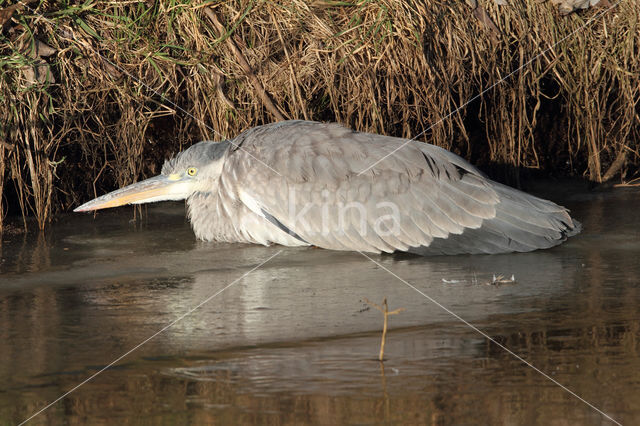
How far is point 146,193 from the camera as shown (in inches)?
254

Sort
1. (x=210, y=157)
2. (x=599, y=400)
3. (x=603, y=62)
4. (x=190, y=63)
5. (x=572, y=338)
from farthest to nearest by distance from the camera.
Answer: (x=603, y=62), (x=190, y=63), (x=210, y=157), (x=572, y=338), (x=599, y=400)

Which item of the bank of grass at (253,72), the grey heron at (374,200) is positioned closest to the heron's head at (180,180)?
the grey heron at (374,200)

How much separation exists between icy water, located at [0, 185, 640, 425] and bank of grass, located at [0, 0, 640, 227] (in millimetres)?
993

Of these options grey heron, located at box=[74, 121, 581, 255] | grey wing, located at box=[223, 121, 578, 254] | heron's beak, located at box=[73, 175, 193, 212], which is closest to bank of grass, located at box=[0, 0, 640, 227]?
heron's beak, located at box=[73, 175, 193, 212]

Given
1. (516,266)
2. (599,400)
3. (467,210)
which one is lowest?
(599,400)

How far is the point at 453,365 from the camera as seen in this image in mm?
3691

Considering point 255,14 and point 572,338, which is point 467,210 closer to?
point 572,338

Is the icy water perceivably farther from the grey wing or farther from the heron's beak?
the heron's beak

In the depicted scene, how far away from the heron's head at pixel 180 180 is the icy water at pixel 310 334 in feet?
1.08

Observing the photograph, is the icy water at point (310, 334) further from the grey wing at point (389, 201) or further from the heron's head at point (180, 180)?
the heron's head at point (180, 180)

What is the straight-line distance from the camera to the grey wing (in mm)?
5652

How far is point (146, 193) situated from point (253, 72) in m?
1.30

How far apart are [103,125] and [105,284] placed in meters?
2.06

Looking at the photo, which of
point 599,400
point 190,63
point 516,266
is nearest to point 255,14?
point 190,63
